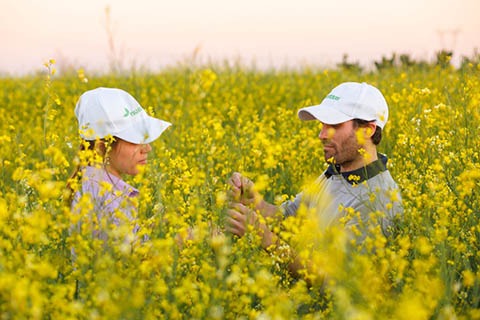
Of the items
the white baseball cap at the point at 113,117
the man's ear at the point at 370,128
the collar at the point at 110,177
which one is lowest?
the collar at the point at 110,177

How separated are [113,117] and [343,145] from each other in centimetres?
133

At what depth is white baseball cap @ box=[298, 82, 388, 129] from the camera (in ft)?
13.1

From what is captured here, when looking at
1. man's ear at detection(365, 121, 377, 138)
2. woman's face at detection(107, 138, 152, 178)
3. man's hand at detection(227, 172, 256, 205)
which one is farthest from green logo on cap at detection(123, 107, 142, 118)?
man's ear at detection(365, 121, 377, 138)

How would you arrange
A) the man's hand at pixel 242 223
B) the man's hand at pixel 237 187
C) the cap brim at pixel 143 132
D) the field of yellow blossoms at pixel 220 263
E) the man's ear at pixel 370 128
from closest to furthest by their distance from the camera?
the field of yellow blossoms at pixel 220 263, the man's hand at pixel 242 223, the cap brim at pixel 143 132, the man's hand at pixel 237 187, the man's ear at pixel 370 128

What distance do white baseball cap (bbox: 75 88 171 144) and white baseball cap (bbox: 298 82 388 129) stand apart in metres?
1.00

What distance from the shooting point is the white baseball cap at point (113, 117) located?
3660mm

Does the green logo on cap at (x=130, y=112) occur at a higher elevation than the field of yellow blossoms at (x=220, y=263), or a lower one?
higher

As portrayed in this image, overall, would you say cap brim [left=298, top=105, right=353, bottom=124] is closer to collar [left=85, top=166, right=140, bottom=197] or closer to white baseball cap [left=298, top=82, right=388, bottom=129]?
white baseball cap [left=298, top=82, right=388, bottom=129]

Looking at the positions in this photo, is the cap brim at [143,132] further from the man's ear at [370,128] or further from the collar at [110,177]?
the man's ear at [370,128]

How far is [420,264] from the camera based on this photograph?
2.67m

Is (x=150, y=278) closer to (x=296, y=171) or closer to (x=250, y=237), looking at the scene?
(x=250, y=237)

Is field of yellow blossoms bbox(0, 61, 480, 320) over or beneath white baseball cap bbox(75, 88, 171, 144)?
beneath

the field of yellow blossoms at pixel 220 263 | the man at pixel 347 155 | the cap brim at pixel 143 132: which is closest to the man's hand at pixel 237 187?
the man at pixel 347 155

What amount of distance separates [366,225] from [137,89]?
8.79m
